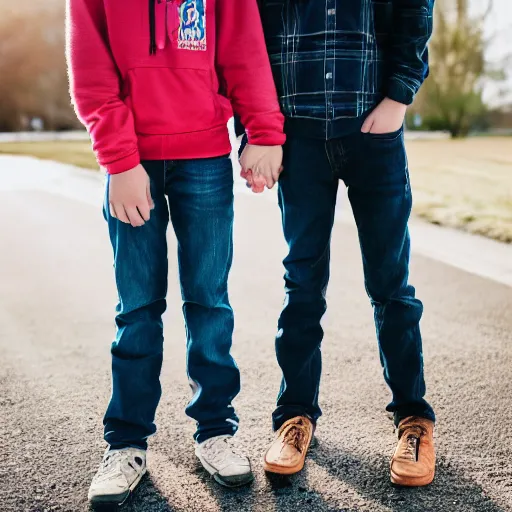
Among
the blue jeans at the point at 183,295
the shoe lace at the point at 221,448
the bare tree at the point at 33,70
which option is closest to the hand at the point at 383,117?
the blue jeans at the point at 183,295

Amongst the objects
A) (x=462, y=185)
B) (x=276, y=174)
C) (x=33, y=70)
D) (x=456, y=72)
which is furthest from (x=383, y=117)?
(x=33, y=70)

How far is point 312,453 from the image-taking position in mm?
2459

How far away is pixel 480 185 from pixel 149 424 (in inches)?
365

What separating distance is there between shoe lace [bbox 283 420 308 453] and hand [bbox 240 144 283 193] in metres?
0.84

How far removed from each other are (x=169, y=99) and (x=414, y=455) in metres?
1.41

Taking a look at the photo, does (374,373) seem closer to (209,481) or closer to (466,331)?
(466,331)

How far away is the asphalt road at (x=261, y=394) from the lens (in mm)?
2203

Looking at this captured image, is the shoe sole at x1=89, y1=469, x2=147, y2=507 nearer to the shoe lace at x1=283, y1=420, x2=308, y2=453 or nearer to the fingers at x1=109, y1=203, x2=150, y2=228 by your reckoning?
the shoe lace at x1=283, y1=420, x2=308, y2=453

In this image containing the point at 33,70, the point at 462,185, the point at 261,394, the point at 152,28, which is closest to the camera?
the point at 152,28

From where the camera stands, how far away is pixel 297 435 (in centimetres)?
237

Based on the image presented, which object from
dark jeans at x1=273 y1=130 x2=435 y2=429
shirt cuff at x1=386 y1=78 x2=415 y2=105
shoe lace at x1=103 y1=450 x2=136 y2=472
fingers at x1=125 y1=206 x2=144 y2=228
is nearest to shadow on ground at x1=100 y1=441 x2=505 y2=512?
shoe lace at x1=103 y1=450 x2=136 y2=472

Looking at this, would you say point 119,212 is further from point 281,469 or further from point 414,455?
point 414,455

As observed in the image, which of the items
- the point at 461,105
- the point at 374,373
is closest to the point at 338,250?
the point at 374,373

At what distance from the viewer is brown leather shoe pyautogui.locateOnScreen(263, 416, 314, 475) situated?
2.29 m
